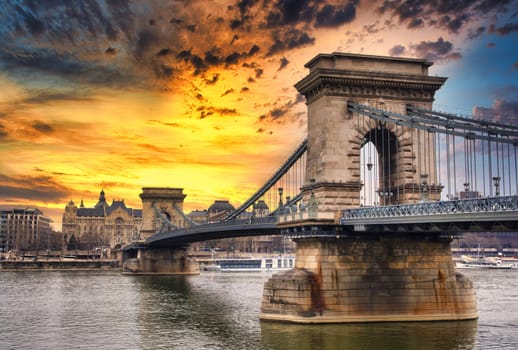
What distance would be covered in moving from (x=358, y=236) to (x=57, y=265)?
111958 mm

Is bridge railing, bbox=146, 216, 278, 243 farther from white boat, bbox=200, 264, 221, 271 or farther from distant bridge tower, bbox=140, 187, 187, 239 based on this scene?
white boat, bbox=200, 264, 221, 271

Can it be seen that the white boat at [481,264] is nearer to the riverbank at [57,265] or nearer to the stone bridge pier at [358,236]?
the riverbank at [57,265]

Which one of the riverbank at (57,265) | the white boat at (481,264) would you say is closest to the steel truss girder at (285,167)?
the riverbank at (57,265)

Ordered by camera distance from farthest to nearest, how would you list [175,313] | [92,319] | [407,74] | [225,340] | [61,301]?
1. [61,301]
2. [175,313]
3. [92,319]
4. [407,74]
5. [225,340]

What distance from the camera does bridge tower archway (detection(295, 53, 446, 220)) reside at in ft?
144

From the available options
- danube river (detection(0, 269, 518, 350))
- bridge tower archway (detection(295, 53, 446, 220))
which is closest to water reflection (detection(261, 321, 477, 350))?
danube river (detection(0, 269, 518, 350))

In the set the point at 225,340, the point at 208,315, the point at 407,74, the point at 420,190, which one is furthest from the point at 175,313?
the point at 407,74

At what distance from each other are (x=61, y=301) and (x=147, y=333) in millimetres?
24361

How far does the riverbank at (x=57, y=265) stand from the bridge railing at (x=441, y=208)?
109m

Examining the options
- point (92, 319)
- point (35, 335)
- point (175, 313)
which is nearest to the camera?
point (35, 335)

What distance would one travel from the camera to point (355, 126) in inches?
1753

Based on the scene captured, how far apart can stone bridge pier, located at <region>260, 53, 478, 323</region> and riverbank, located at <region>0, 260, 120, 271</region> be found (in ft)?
343

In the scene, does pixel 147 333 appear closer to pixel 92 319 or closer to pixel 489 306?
pixel 92 319

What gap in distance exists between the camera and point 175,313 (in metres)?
53.4
